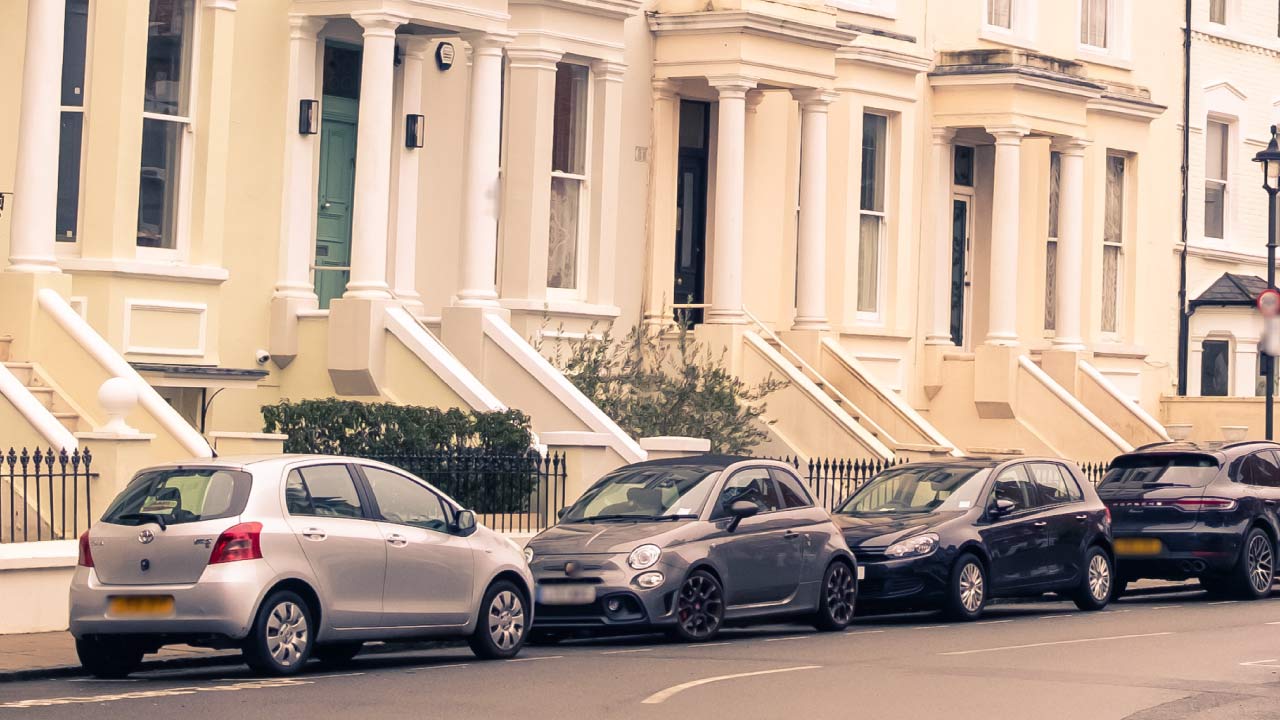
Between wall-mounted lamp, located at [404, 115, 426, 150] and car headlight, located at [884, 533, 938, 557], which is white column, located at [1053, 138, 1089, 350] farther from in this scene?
car headlight, located at [884, 533, 938, 557]

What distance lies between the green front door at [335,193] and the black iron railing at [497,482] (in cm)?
455

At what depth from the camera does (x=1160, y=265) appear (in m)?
36.2

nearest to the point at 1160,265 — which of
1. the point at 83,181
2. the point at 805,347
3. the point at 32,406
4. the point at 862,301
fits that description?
the point at 862,301

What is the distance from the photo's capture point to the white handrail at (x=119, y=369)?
1839 cm

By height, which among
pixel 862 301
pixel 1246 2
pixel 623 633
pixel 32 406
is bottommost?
pixel 623 633

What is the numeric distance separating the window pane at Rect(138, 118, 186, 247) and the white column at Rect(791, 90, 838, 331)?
381 inches

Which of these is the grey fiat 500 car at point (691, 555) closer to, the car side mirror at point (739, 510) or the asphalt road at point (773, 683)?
the car side mirror at point (739, 510)

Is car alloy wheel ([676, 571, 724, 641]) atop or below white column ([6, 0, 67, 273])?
below

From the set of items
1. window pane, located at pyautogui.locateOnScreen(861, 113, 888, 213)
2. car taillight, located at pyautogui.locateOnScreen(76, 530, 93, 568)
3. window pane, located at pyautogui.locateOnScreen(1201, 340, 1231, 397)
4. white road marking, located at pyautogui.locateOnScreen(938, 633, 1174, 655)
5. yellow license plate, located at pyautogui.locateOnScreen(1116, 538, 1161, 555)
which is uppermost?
window pane, located at pyautogui.locateOnScreen(861, 113, 888, 213)

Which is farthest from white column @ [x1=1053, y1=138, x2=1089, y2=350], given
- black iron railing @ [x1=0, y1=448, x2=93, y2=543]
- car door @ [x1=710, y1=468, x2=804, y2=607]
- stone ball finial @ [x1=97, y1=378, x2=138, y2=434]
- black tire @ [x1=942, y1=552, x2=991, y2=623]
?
black iron railing @ [x1=0, y1=448, x2=93, y2=543]

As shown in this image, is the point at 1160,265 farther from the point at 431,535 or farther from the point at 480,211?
the point at 431,535

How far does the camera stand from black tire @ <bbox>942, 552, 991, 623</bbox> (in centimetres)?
1867

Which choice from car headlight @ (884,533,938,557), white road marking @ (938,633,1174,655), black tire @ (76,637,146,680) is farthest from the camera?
car headlight @ (884,533,938,557)

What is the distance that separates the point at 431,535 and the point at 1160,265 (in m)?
24.2
